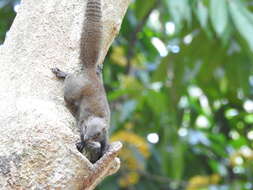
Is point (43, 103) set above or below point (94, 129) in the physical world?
above

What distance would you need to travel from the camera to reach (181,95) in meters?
3.32

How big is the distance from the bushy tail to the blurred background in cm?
68

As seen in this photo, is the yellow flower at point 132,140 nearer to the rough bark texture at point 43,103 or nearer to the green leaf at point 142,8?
the green leaf at point 142,8

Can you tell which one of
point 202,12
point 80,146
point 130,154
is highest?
point 80,146

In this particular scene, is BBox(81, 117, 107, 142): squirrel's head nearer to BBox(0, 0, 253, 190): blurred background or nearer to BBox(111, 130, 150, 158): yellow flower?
BBox(0, 0, 253, 190): blurred background

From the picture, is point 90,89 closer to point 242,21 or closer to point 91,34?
point 91,34

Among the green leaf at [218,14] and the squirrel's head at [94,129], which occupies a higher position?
the squirrel's head at [94,129]

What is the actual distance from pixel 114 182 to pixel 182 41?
88 centimetres

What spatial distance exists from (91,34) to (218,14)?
0.82 m

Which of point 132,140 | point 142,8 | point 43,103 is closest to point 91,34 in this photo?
point 43,103

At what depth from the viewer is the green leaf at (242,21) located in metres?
2.50

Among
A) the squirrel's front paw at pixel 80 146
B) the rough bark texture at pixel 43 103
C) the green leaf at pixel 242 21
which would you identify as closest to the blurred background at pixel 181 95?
the green leaf at pixel 242 21

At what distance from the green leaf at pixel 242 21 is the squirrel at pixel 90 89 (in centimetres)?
78

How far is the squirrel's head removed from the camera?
162cm
